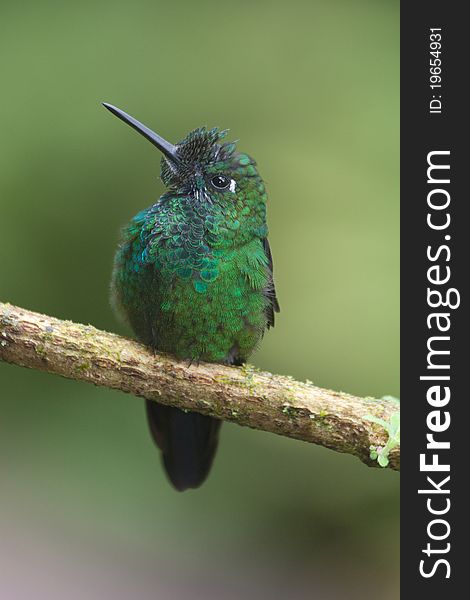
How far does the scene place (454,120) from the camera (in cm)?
344

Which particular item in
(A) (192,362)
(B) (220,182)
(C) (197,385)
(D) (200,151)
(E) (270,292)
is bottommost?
(C) (197,385)

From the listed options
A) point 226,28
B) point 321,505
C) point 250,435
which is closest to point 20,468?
point 250,435

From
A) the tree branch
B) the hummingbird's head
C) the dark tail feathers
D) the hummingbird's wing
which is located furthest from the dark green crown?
the dark tail feathers

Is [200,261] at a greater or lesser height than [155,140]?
lesser

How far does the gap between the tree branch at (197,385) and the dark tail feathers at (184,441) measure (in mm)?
556

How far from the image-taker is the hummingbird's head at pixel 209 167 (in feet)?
11.8

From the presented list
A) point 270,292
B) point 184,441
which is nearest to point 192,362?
point 270,292

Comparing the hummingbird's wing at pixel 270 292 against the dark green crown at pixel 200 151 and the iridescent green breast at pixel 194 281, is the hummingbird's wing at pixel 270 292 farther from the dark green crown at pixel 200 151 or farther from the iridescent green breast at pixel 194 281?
the dark green crown at pixel 200 151

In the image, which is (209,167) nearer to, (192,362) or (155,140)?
(155,140)

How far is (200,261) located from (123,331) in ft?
8.68

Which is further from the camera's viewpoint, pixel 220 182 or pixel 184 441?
pixel 184 441

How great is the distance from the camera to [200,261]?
3.38m

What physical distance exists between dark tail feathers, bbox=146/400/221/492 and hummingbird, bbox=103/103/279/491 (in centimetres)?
53

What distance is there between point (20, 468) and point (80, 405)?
631 millimetres
